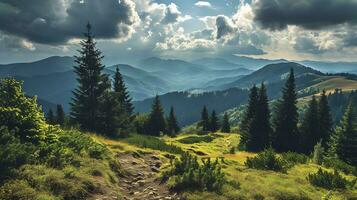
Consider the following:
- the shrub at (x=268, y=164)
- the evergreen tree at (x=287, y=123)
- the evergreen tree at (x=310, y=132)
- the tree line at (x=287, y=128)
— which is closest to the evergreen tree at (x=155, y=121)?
the tree line at (x=287, y=128)

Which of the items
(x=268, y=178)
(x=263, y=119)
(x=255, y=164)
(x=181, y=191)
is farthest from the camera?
(x=263, y=119)

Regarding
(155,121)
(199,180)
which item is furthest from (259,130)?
(199,180)

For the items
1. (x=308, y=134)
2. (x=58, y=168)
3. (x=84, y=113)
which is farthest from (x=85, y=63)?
(x=308, y=134)

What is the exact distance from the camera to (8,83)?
57.9 ft

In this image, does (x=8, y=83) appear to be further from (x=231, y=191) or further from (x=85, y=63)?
(x=85, y=63)

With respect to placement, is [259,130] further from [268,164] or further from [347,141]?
[268,164]

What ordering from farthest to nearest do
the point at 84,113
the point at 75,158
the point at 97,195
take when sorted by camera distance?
the point at 84,113 → the point at 75,158 → the point at 97,195

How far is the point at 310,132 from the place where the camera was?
6444 centimetres

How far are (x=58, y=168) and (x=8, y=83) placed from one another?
572 centimetres

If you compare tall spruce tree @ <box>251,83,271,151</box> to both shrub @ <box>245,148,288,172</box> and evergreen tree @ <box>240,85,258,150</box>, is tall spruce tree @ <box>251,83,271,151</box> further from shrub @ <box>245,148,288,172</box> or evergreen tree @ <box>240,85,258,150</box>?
shrub @ <box>245,148,288,172</box>

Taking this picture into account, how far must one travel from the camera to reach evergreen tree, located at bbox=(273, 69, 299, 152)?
63.0m

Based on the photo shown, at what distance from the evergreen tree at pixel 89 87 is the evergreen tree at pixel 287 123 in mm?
34331

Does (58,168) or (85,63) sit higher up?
(85,63)

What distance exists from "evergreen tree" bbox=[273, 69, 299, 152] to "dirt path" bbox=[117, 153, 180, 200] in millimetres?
41631
